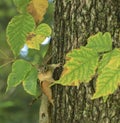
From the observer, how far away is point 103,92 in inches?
40.1

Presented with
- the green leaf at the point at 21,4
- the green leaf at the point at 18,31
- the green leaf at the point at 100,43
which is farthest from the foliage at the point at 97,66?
the green leaf at the point at 21,4

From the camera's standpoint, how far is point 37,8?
131 centimetres

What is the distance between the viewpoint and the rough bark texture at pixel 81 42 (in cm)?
137

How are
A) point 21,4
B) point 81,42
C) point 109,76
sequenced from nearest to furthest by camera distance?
point 109,76
point 21,4
point 81,42

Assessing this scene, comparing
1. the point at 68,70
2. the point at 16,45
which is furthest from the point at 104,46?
the point at 16,45

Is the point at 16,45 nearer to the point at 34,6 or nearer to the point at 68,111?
the point at 34,6

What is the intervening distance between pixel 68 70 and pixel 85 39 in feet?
1.26

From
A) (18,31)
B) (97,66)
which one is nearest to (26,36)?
(18,31)

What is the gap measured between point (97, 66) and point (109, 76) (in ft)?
0.16

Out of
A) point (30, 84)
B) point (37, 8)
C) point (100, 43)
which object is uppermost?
point (37, 8)

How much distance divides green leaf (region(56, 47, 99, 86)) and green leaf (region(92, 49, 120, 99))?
28 mm

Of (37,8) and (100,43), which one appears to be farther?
(37,8)

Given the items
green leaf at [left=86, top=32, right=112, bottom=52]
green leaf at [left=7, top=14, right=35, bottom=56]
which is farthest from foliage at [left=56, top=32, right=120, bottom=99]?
green leaf at [left=7, top=14, right=35, bottom=56]

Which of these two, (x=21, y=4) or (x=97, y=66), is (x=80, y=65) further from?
(x=21, y=4)
